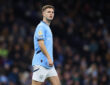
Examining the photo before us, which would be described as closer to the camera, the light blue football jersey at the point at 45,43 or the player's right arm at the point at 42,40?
the player's right arm at the point at 42,40

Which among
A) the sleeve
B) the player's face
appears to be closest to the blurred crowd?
the player's face

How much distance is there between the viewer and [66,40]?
19.0 meters

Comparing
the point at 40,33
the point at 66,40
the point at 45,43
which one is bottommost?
the point at 66,40

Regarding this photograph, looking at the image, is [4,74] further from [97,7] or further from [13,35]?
[97,7]

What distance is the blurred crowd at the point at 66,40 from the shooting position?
52.2 feet

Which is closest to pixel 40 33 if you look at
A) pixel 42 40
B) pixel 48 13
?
pixel 42 40

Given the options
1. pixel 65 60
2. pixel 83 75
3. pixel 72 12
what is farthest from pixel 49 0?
pixel 72 12

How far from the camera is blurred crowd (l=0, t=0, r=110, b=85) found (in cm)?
1591

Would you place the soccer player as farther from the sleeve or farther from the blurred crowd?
the blurred crowd

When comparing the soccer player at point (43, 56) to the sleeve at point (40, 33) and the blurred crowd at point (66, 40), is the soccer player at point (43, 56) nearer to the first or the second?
the sleeve at point (40, 33)

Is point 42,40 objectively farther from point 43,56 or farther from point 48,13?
point 48,13

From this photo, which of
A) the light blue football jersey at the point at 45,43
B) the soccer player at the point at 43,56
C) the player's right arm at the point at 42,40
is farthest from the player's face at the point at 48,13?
the player's right arm at the point at 42,40

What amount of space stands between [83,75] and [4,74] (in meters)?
2.55

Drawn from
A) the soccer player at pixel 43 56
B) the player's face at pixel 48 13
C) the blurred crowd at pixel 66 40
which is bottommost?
the blurred crowd at pixel 66 40
